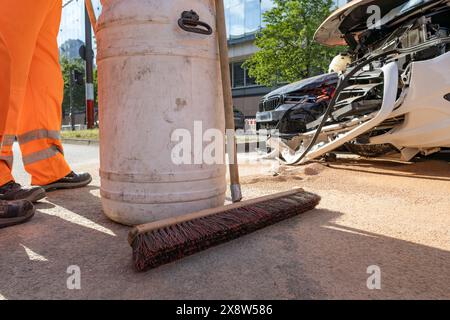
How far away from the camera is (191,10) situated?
72.9 inches

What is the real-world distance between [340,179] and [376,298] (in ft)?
7.46

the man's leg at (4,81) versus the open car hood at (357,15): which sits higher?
the open car hood at (357,15)

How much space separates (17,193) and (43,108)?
2.37ft

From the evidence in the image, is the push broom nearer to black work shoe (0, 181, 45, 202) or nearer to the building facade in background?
black work shoe (0, 181, 45, 202)

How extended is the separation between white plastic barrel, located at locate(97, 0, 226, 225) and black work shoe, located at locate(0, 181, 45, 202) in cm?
75

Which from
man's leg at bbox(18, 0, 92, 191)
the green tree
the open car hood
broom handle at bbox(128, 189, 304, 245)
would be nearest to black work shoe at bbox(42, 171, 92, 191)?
man's leg at bbox(18, 0, 92, 191)

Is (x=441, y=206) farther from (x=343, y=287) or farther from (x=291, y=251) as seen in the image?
(x=343, y=287)

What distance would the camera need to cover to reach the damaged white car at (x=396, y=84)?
2869mm

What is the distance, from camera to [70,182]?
3014 millimetres

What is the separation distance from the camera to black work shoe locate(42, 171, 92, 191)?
290 cm

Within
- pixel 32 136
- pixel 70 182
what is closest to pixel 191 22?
pixel 32 136

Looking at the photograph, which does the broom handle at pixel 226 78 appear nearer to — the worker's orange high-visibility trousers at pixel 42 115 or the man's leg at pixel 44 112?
the worker's orange high-visibility trousers at pixel 42 115

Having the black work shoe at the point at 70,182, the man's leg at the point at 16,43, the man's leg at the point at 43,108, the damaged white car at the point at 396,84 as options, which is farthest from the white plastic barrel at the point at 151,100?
the damaged white car at the point at 396,84

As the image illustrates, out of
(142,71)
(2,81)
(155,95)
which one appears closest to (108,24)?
(142,71)
